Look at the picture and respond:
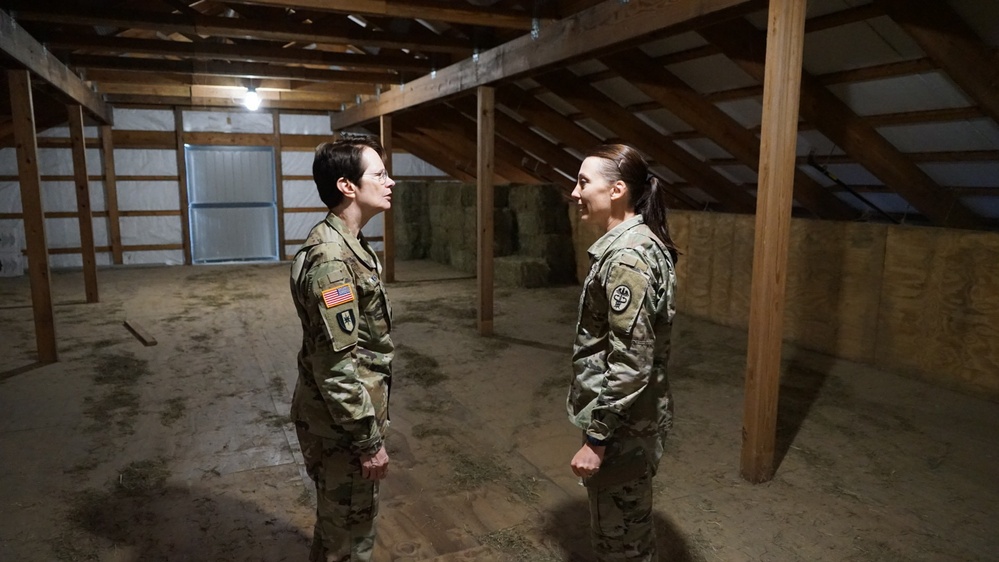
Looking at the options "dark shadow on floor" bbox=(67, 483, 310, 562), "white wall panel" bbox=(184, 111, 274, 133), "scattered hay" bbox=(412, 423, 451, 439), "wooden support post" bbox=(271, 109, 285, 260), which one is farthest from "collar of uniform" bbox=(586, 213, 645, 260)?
"white wall panel" bbox=(184, 111, 274, 133)

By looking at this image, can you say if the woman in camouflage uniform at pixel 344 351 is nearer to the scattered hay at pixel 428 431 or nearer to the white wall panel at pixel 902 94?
the scattered hay at pixel 428 431

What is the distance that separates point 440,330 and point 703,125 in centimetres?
263

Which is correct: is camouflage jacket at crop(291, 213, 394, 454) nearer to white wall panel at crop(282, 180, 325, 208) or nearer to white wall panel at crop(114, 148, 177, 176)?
white wall panel at crop(282, 180, 325, 208)

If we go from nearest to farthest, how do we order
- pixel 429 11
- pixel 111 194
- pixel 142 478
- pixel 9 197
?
pixel 142 478 < pixel 429 11 < pixel 9 197 < pixel 111 194

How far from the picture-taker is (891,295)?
165 inches

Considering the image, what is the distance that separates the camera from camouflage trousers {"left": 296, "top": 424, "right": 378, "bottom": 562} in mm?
1625

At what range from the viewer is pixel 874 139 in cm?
413

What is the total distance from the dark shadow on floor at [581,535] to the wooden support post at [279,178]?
28.4ft

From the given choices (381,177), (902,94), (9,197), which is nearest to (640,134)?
(902,94)

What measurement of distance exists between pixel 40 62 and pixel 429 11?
116 inches

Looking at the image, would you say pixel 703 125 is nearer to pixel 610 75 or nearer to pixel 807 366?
pixel 610 75

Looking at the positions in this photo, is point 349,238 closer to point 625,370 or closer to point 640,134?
point 625,370

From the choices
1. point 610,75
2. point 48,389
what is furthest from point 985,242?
point 48,389

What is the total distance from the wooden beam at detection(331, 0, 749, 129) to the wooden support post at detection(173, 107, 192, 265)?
495 centimetres
